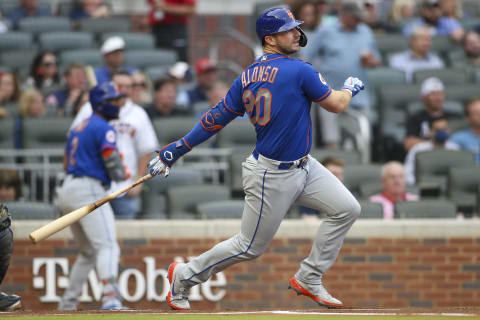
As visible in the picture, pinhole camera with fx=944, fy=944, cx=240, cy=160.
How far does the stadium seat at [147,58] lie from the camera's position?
12984 mm

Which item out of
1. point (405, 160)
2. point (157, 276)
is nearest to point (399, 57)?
point (405, 160)

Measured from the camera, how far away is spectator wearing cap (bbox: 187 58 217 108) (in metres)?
12.2

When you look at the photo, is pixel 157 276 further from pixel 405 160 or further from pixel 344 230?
pixel 405 160

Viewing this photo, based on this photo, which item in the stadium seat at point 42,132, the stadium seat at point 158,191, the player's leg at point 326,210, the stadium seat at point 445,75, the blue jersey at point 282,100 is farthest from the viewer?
the stadium seat at point 445,75

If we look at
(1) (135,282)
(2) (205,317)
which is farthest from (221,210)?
(2) (205,317)

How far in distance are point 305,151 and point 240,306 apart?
308 cm

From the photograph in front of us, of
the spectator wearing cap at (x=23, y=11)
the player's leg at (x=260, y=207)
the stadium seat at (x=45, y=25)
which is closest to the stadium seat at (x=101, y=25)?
the stadium seat at (x=45, y=25)

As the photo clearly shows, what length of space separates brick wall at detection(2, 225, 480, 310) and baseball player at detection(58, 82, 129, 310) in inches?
26.8

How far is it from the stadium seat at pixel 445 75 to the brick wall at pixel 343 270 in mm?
4025

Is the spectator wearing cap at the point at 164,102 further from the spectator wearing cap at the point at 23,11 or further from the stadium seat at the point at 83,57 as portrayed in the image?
the spectator wearing cap at the point at 23,11

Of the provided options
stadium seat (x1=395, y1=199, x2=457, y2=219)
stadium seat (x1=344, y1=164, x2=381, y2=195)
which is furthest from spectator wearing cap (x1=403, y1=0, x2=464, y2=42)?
stadium seat (x1=395, y1=199, x2=457, y2=219)

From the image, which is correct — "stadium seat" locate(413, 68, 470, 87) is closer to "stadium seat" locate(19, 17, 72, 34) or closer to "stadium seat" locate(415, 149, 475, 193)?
"stadium seat" locate(415, 149, 475, 193)

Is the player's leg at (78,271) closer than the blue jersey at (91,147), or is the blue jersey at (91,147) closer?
the blue jersey at (91,147)

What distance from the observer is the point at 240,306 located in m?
8.89
